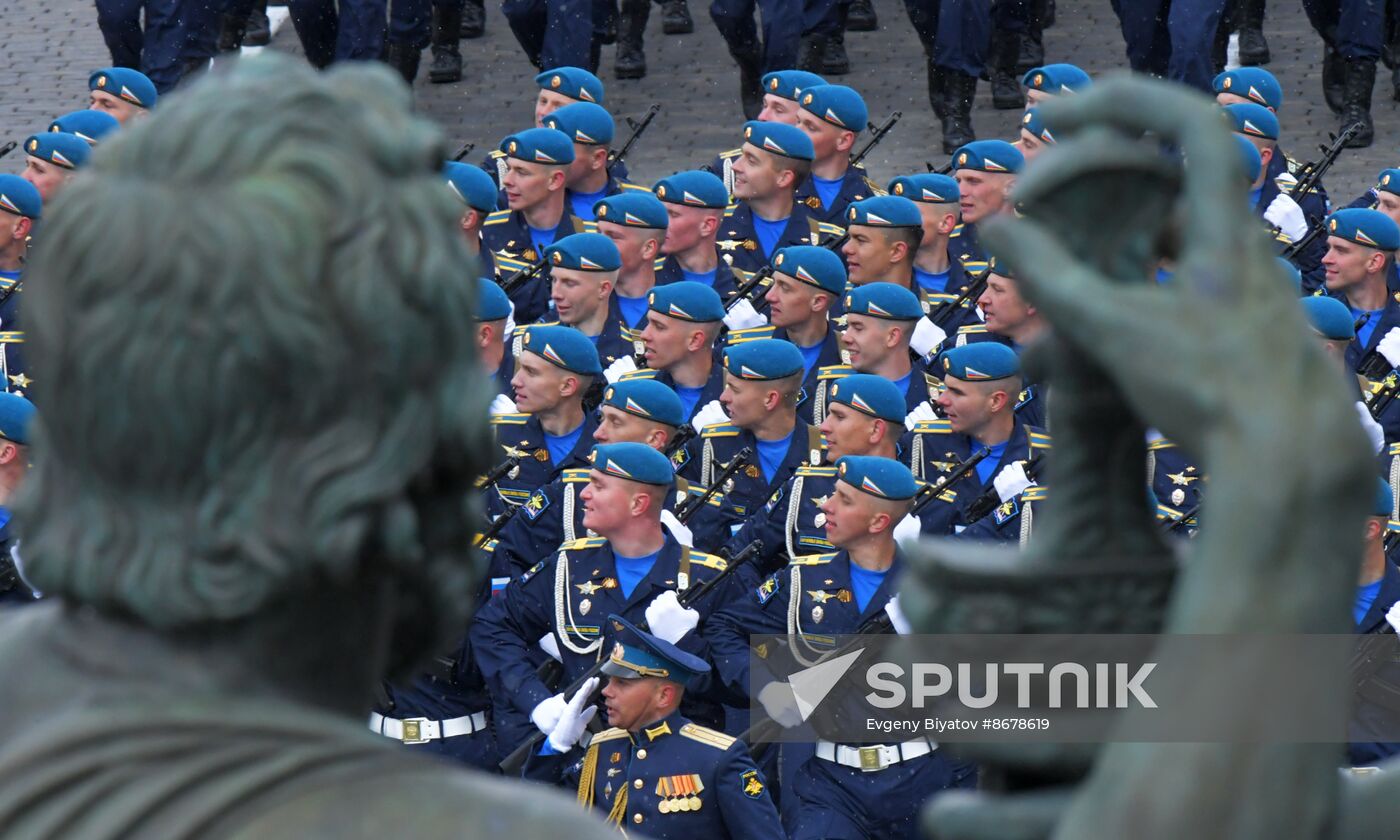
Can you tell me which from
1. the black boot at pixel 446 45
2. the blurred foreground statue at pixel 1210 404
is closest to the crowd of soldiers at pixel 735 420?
the black boot at pixel 446 45

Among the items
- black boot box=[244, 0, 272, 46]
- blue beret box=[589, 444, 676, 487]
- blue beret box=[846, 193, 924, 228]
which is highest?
blue beret box=[589, 444, 676, 487]

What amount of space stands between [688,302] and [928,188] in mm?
1817

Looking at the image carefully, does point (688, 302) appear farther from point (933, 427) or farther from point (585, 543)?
point (585, 543)

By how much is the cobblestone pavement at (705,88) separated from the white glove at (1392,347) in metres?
3.13

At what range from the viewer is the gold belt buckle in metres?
8.91

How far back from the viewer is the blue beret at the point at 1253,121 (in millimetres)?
12320

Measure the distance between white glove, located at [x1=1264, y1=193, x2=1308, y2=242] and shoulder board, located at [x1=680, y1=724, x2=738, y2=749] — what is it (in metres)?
5.17

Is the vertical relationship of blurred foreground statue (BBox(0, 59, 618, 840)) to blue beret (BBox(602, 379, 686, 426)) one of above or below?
above

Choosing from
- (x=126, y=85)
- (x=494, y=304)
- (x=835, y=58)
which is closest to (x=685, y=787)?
(x=494, y=304)

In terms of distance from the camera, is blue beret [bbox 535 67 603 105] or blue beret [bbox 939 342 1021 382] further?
blue beret [bbox 535 67 603 105]

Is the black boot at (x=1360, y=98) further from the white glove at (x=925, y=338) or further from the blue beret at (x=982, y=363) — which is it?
the blue beret at (x=982, y=363)

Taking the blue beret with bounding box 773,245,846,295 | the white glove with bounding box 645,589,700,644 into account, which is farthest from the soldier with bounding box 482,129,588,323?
the white glove with bounding box 645,589,700,644

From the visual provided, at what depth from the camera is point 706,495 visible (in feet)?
31.5

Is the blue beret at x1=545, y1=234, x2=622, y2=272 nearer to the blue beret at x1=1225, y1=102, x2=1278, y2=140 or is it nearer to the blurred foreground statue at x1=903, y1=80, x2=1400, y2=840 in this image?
the blue beret at x1=1225, y1=102, x2=1278, y2=140
